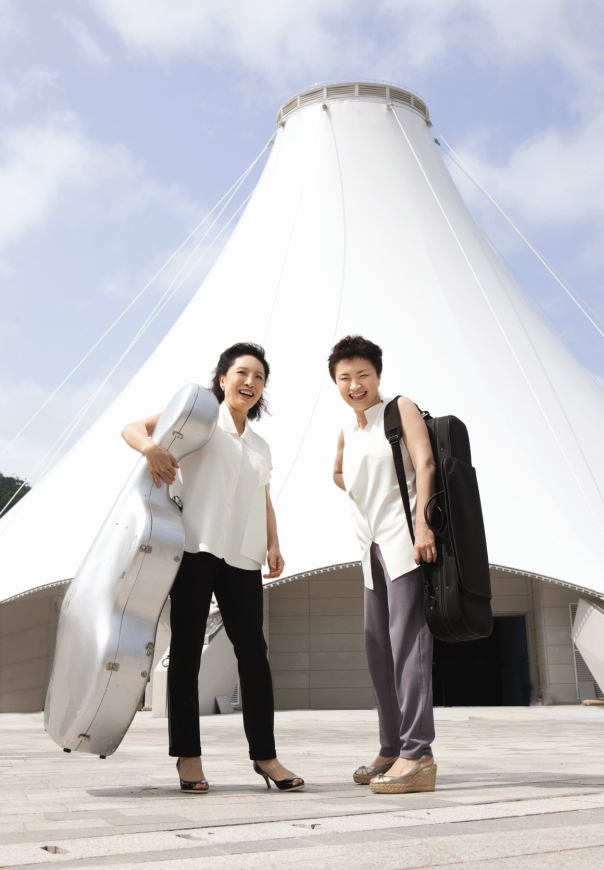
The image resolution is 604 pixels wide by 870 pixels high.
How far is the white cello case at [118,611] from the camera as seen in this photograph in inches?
87.7

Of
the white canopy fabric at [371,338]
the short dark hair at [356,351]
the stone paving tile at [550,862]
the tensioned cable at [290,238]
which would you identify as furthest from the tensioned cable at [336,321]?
the stone paving tile at [550,862]

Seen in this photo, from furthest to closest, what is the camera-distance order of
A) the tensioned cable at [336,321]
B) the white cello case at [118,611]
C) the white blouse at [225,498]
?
the tensioned cable at [336,321]
the white blouse at [225,498]
the white cello case at [118,611]

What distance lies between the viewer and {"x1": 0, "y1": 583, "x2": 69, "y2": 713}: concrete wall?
11750 mm

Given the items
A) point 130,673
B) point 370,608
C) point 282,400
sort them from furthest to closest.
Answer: point 282,400, point 370,608, point 130,673

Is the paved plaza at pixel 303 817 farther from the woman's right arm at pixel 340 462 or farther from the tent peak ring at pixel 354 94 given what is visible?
the tent peak ring at pixel 354 94

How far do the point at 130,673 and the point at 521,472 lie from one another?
8491 millimetres

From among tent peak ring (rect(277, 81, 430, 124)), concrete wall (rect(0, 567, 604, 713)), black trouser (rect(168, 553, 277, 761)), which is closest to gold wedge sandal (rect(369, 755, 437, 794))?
black trouser (rect(168, 553, 277, 761))

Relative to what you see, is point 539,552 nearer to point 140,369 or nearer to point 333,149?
point 140,369

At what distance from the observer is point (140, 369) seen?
13125 mm

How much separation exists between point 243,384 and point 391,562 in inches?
29.9

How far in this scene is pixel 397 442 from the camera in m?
2.58

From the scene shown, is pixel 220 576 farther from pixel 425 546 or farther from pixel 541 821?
pixel 541 821

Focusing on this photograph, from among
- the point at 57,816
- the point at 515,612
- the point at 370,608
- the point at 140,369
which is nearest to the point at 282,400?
the point at 140,369

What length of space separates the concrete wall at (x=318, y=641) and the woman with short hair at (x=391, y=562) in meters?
8.71
